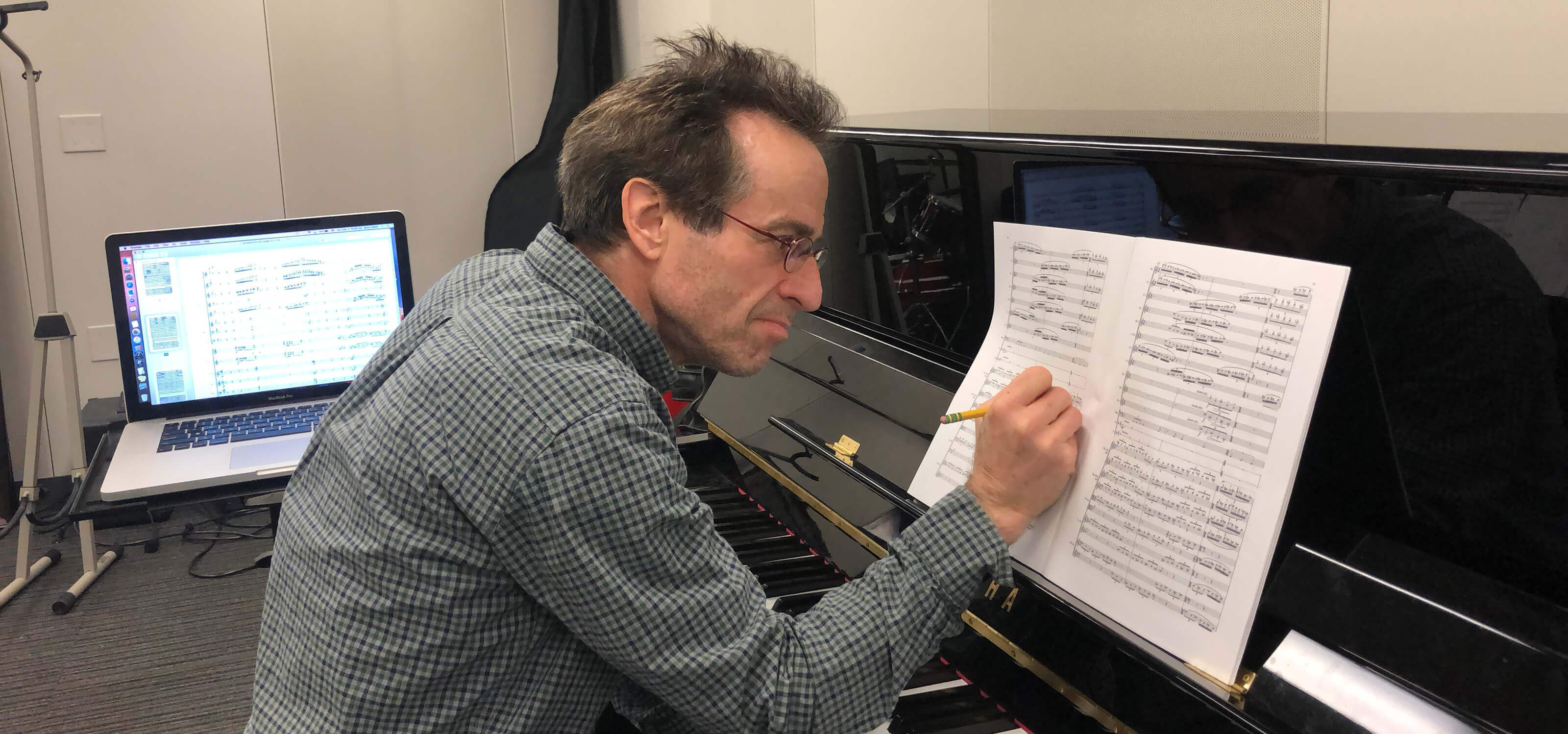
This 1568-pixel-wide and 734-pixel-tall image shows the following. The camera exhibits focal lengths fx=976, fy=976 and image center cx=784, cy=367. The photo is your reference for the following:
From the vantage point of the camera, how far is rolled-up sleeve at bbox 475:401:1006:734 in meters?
0.72

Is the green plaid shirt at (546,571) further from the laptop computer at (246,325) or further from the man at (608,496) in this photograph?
the laptop computer at (246,325)

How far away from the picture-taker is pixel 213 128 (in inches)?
125

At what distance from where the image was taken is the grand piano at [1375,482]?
0.60 m

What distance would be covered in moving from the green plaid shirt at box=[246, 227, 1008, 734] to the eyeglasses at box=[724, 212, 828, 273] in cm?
14

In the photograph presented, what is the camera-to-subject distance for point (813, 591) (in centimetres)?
110

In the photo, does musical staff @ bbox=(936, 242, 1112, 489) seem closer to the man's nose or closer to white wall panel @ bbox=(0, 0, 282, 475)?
the man's nose

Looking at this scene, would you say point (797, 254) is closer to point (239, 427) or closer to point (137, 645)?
point (239, 427)

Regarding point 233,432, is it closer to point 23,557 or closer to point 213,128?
point 23,557

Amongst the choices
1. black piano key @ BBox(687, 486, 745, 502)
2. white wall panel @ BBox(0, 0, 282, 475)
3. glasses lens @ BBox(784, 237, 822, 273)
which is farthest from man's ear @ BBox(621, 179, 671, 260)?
white wall panel @ BBox(0, 0, 282, 475)

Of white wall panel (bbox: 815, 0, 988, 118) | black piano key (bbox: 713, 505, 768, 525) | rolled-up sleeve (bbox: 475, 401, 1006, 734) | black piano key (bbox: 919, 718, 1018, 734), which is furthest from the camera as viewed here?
white wall panel (bbox: 815, 0, 988, 118)

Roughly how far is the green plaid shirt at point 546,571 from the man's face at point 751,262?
7 cm

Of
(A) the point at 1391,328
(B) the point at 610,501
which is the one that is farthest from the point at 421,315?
(A) the point at 1391,328

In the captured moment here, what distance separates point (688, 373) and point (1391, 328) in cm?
110

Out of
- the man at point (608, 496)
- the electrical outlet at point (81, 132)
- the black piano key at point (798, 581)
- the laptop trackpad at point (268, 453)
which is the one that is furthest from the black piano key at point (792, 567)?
the electrical outlet at point (81, 132)
